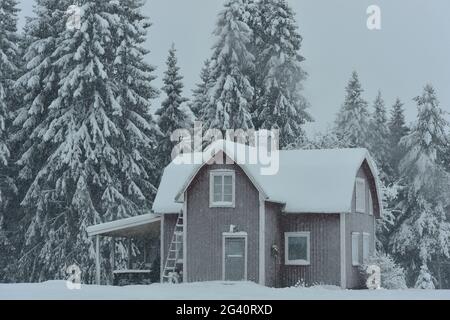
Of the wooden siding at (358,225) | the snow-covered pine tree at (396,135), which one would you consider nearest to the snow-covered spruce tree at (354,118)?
the snow-covered pine tree at (396,135)

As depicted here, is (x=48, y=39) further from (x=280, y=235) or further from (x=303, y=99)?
(x=280, y=235)

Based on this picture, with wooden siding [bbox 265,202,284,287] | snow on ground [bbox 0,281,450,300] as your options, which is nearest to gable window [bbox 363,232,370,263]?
wooden siding [bbox 265,202,284,287]

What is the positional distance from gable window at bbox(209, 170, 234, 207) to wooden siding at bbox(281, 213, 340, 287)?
2.60m

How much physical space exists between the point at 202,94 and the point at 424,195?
1430cm

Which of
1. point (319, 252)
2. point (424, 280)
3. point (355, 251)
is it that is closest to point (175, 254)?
point (319, 252)

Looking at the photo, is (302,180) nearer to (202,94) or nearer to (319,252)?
(319,252)

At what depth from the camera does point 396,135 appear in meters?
50.3

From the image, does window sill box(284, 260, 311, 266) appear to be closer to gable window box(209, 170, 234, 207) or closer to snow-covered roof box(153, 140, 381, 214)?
snow-covered roof box(153, 140, 381, 214)

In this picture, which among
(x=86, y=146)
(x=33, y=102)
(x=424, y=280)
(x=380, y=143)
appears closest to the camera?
(x=86, y=146)

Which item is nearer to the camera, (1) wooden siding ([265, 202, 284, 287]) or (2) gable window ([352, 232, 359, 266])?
(1) wooden siding ([265, 202, 284, 287])

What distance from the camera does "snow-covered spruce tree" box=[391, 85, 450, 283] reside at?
44656 millimetres

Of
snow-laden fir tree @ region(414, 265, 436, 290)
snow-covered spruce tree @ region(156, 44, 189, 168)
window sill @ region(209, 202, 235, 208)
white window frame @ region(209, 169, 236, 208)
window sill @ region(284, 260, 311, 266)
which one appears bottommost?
snow-laden fir tree @ region(414, 265, 436, 290)
